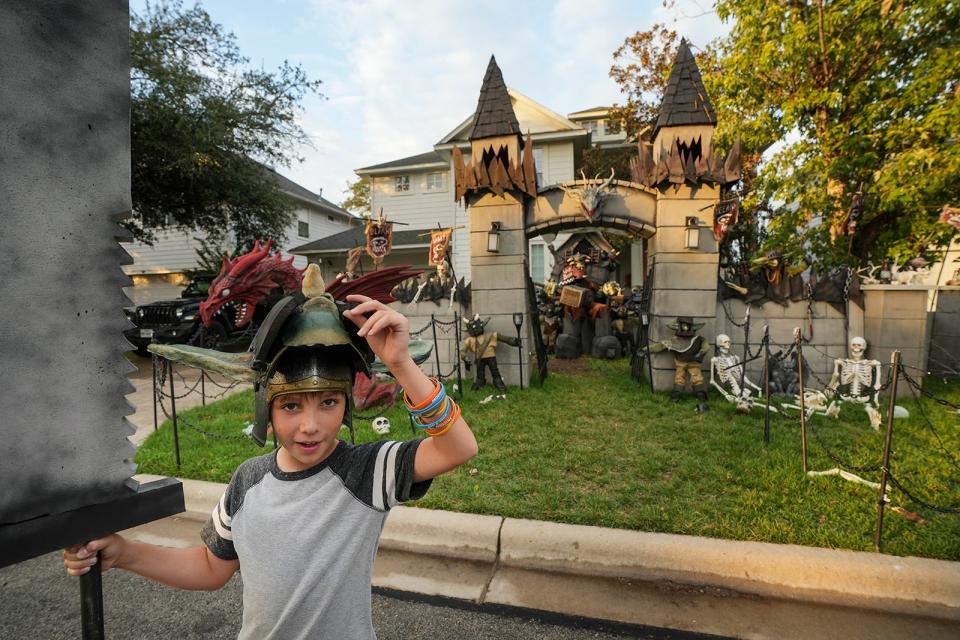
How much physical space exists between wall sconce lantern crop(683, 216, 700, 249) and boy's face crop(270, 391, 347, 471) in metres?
7.73

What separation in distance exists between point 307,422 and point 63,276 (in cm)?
71

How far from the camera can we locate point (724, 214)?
754 cm

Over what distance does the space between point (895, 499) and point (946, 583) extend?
136cm

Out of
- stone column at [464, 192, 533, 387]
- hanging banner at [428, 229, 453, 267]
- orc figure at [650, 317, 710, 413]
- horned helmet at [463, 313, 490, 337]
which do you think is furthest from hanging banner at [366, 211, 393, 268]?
orc figure at [650, 317, 710, 413]

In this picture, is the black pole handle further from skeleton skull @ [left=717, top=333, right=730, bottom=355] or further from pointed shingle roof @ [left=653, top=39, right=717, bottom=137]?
pointed shingle roof @ [left=653, top=39, right=717, bottom=137]

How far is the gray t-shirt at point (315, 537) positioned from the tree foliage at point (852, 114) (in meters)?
8.99

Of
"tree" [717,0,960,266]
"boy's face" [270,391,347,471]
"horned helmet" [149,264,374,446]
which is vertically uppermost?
"tree" [717,0,960,266]

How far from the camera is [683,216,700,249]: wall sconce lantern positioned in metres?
7.79

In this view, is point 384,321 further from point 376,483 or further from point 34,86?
point 34,86

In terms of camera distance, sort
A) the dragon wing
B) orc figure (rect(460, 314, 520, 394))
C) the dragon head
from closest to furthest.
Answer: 1. the dragon wing
2. the dragon head
3. orc figure (rect(460, 314, 520, 394))

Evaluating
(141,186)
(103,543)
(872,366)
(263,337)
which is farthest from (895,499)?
(141,186)

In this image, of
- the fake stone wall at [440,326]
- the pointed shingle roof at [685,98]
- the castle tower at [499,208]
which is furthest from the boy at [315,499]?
the pointed shingle roof at [685,98]

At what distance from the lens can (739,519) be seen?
365 cm

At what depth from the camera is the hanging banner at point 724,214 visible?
24.5 feet
